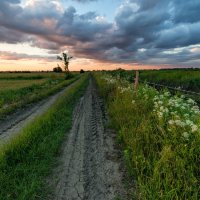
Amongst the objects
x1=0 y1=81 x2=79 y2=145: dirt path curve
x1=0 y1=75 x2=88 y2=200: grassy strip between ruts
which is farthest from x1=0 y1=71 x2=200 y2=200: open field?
x1=0 y1=81 x2=79 y2=145: dirt path curve

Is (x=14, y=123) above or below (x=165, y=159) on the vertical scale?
below

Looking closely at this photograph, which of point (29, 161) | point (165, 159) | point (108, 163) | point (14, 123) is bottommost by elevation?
point (14, 123)

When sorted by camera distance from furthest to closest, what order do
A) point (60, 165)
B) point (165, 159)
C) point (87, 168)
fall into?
1. point (60, 165)
2. point (87, 168)
3. point (165, 159)

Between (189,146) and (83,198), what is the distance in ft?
7.91

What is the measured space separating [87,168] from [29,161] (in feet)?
4.65

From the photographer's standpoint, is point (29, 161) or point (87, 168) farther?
point (29, 161)

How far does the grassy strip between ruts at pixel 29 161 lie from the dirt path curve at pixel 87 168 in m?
0.29

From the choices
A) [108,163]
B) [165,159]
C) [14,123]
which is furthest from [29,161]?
[14,123]

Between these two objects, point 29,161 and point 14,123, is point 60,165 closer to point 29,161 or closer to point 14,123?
point 29,161

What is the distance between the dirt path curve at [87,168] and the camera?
4754 mm

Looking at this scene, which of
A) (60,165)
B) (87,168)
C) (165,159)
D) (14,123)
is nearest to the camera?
(165,159)

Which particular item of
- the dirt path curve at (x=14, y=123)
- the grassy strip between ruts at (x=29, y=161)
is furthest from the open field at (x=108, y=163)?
the dirt path curve at (x=14, y=123)

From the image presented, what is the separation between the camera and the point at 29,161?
241 inches

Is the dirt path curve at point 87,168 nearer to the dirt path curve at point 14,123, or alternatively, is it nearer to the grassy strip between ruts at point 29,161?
the grassy strip between ruts at point 29,161
